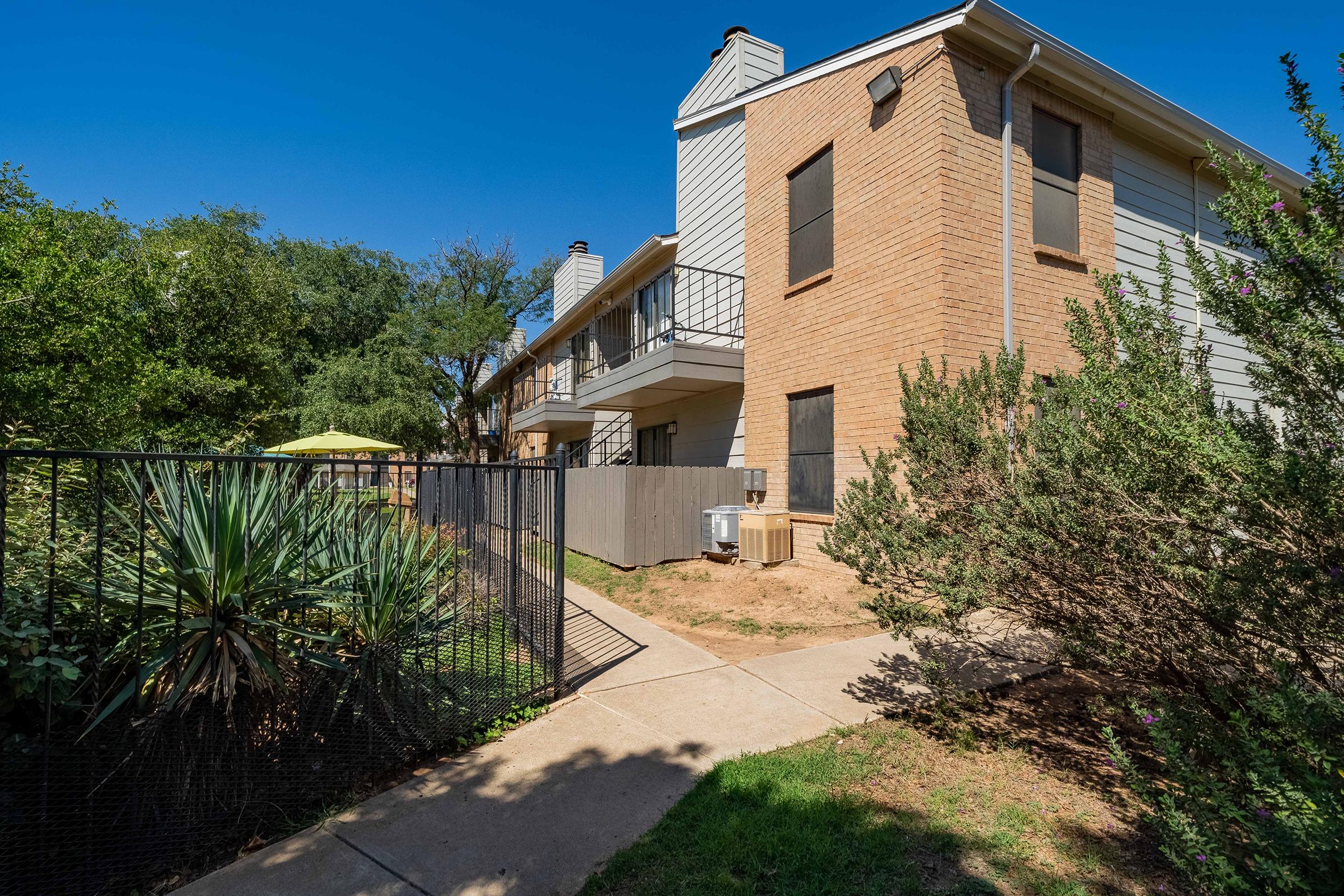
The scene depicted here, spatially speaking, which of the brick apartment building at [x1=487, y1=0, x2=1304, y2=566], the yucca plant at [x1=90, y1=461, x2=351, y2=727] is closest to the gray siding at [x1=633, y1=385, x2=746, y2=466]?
the brick apartment building at [x1=487, y1=0, x2=1304, y2=566]

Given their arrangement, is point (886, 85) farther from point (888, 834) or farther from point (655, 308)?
point (888, 834)

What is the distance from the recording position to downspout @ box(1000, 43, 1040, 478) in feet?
26.2

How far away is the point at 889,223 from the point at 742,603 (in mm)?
5213

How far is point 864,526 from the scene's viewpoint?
4461 mm

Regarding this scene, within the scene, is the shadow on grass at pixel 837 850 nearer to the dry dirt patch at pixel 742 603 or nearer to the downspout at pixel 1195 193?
the dry dirt patch at pixel 742 603

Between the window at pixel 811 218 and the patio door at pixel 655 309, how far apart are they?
392 cm

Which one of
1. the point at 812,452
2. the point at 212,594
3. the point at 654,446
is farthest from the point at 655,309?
the point at 212,594

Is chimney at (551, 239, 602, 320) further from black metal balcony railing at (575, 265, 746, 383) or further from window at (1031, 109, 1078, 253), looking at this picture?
window at (1031, 109, 1078, 253)

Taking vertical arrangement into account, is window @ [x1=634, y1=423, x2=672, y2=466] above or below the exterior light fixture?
below

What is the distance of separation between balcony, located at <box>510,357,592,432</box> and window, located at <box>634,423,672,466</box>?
1788 millimetres

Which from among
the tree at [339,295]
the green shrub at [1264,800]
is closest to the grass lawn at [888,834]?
the green shrub at [1264,800]

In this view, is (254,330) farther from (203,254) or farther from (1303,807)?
(1303,807)

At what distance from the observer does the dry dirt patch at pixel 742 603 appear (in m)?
6.88

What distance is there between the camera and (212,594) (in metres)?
3.10
